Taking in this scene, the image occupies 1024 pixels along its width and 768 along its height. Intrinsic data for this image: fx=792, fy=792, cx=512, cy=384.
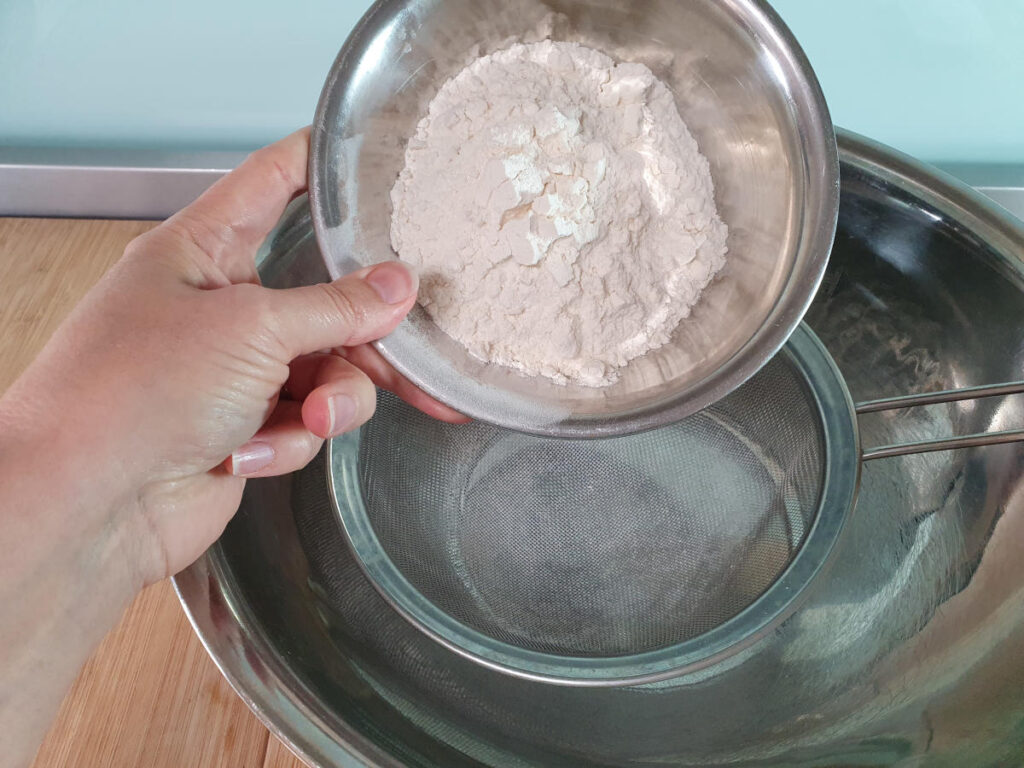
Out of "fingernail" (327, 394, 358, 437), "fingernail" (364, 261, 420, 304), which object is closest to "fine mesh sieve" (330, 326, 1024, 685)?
"fingernail" (327, 394, 358, 437)

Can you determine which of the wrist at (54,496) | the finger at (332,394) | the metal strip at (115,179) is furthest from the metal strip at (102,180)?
the wrist at (54,496)

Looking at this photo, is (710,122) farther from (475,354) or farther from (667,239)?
(475,354)

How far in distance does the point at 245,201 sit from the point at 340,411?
7.2 inches

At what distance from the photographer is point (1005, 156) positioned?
3.36 ft

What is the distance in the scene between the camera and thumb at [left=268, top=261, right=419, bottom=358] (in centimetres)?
52

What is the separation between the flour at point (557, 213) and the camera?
1.85 ft

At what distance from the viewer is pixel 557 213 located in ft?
1.82

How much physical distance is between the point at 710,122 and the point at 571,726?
1.59 ft

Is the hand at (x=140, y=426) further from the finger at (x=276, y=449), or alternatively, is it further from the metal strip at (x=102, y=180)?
the metal strip at (x=102, y=180)

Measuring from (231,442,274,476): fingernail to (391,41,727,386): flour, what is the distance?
16 centimetres

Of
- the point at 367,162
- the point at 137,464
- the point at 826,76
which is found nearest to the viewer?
the point at 137,464

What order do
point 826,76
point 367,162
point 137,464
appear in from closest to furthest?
point 137,464
point 367,162
point 826,76

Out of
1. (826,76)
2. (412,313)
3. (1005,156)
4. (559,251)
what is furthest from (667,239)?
(1005,156)

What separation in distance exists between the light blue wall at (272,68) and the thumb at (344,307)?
568 millimetres
